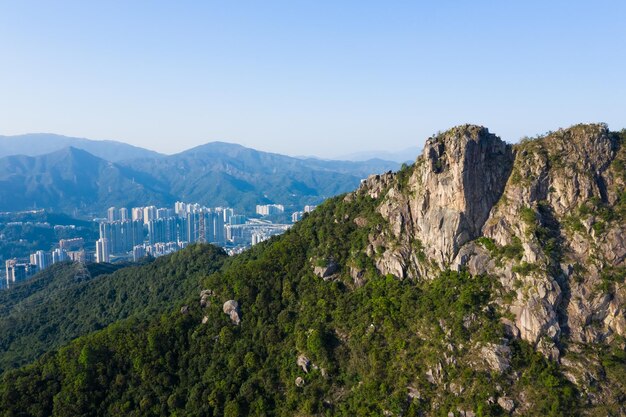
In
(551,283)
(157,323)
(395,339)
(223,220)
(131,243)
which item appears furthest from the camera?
(223,220)

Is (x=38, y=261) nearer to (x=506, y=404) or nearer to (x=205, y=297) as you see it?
(x=205, y=297)

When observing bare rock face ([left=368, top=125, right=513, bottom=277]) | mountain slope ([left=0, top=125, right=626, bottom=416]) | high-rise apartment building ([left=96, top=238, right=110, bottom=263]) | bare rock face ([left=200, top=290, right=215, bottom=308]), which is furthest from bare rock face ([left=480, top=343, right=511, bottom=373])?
high-rise apartment building ([left=96, top=238, right=110, bottom=263])

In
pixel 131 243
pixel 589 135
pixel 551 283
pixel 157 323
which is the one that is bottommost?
pixel 131 243

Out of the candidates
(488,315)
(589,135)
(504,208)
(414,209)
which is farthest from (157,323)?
(589,135)

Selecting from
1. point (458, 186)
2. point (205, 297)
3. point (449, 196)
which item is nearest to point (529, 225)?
point (458, 186)

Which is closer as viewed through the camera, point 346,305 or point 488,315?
point 488,315

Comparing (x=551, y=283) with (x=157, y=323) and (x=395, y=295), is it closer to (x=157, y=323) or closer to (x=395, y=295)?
(x=395, y=295)
